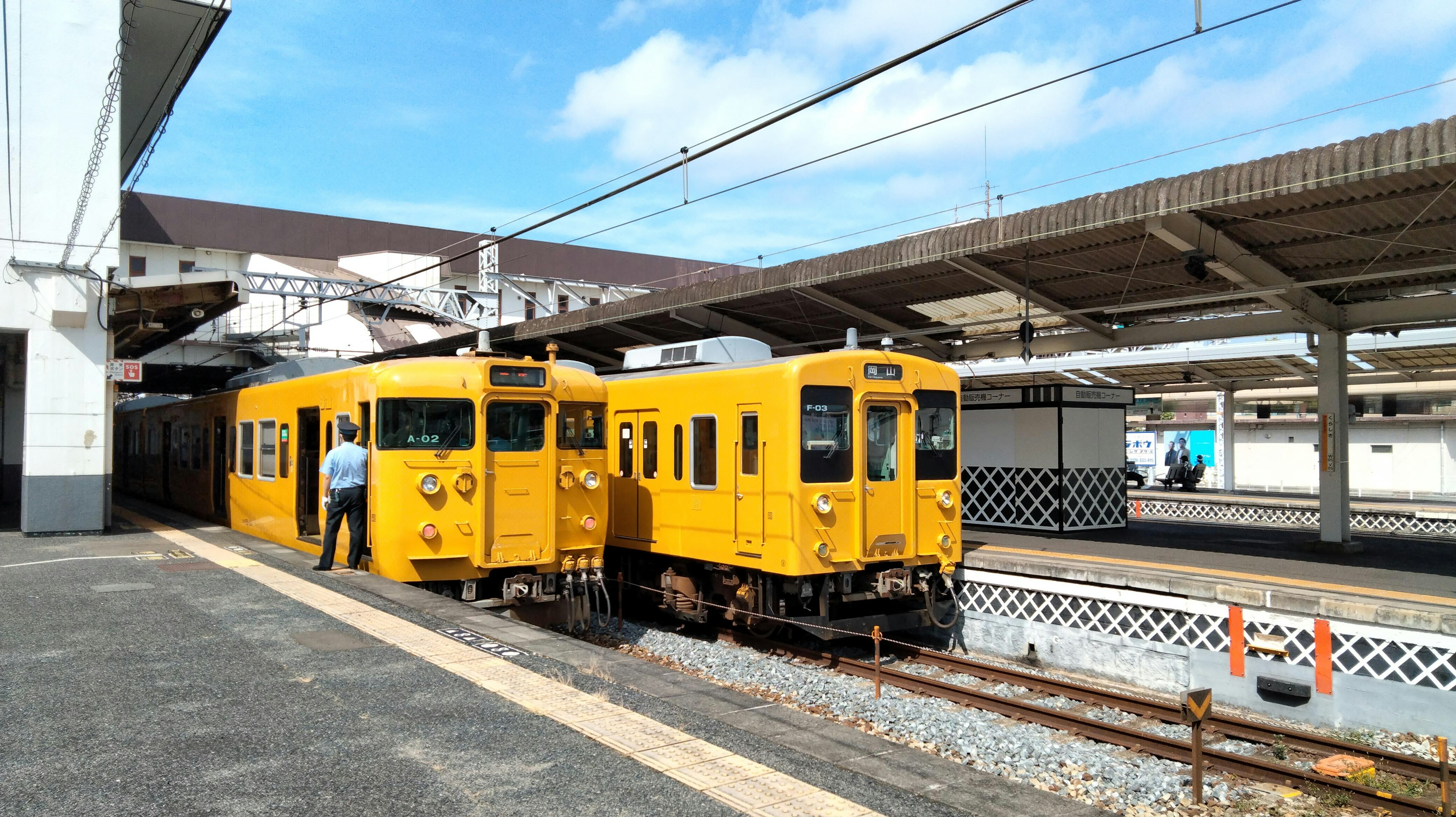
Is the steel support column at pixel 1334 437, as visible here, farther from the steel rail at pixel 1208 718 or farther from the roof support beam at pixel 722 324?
the roof support beam at pixel 722 324

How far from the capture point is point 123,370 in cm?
1443

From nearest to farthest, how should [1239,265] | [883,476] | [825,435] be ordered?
[825,435], [883,476], [1239,265]

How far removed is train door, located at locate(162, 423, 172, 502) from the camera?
19.5 metres

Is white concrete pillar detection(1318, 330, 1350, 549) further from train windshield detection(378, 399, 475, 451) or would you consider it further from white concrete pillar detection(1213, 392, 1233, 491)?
white concrete pillar detection(1213, 392, 1233, 491)

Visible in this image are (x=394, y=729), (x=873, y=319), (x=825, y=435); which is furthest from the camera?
(x=873, y=319)

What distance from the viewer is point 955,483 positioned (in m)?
10.6

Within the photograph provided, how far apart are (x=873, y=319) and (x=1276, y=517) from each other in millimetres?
10116

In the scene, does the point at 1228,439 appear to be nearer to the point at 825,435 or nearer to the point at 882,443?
the point at 882,443

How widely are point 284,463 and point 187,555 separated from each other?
1514mm

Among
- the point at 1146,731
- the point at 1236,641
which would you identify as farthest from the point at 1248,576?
the point at 1146,731

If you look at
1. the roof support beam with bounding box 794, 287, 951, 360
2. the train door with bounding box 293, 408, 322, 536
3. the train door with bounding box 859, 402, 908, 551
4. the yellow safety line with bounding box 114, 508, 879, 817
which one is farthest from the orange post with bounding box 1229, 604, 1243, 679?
the train door with bounding box 293, 408, 322, 536

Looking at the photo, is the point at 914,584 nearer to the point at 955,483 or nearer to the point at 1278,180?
the point at 955,483

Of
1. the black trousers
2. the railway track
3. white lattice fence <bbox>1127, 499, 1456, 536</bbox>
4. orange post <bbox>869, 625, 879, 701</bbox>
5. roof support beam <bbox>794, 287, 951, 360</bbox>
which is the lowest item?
the railway track

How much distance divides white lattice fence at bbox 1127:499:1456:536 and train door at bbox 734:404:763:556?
34.9 feet
